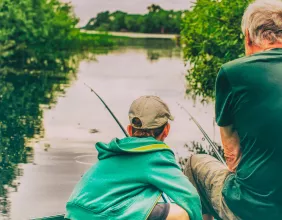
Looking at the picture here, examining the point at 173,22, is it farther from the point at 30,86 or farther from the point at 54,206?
the point at 54,206

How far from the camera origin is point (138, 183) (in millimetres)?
3508

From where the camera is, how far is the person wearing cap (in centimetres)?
348

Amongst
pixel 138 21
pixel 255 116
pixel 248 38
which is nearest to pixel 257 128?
pixel 255 116

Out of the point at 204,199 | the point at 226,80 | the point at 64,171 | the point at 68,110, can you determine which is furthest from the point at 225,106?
the point at 68,110

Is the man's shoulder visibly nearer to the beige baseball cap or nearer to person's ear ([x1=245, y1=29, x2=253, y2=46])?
person's ear ([x1=245, y1=29, x2=253, y2=46])

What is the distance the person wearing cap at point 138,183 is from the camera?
3.48m

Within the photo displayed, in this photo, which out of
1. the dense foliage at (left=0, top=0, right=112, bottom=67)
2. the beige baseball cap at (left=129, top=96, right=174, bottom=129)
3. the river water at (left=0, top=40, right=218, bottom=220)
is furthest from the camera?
the dense foliage at (left=0, top=0, right=112, bottom=67)

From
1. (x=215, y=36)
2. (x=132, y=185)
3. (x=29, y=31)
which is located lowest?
(x=29, y=31)

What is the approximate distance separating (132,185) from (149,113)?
12.7 inches

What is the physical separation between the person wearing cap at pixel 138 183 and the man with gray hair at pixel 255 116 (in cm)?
23

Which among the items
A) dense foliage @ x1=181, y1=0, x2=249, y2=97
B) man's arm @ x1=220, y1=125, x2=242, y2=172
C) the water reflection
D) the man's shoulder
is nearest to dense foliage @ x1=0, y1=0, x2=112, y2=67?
the water reflection

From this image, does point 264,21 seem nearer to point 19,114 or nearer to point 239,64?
point 239,64

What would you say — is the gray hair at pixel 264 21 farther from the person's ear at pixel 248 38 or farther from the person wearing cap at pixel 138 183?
the person wearing cap at pixel 138 183

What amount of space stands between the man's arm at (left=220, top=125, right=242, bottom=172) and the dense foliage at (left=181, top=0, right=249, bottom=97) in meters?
8.25
